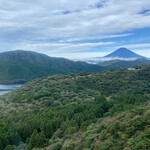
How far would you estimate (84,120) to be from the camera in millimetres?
33531

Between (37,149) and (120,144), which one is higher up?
(120,144)

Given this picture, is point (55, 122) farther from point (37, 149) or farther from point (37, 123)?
point (37, 149)

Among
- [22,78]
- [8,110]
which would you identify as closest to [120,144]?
[8,110]

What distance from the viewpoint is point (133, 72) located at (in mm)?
85562

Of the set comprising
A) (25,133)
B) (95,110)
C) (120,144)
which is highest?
(120,144)

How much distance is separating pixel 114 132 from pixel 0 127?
2413 cm

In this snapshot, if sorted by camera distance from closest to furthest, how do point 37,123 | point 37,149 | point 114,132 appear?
point 114,132, point 37,149, point 37,123

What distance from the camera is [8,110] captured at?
4938 cm

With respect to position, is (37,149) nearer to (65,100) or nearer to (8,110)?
(8,110)

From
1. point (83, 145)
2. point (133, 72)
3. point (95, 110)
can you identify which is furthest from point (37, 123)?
point (133, 72)

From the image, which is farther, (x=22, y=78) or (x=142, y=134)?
(x=22, y=78)

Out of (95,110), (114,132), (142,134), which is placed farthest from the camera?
(95,110)

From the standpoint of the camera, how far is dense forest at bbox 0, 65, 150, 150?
18.3 metres

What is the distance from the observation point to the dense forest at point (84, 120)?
1827 centimetres
